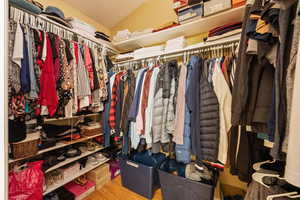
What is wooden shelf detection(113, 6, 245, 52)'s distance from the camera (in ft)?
3.66

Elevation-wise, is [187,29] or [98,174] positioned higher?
[187,29]

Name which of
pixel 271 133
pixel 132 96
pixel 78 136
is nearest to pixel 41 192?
pixel 78 136

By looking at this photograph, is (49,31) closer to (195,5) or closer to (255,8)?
(195,5)

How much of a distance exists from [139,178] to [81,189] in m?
0.64

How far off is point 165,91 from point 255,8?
74 centimetres

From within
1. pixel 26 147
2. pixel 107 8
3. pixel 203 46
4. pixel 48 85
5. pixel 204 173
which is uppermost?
pixel 107 8

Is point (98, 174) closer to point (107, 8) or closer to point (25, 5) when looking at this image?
point (25, 5)

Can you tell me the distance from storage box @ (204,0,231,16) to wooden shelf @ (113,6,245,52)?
0.03 meters

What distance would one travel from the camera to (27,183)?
37.2 inches

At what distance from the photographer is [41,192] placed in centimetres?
101

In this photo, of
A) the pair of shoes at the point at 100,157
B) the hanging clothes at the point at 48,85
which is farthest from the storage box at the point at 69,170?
the hanging clothes at the point at 48,85

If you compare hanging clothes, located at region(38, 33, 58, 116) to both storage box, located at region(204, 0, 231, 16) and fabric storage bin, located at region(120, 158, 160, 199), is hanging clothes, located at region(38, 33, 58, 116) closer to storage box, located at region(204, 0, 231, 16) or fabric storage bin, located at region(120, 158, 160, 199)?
fabric storage bin, located at region(120, 158, 160, 199)

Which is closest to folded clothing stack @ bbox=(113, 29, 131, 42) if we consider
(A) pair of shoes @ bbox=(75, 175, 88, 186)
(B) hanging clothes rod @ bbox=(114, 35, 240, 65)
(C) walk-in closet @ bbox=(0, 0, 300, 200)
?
(C) walk-in closet @ bbox=(0, 0, 300, 200)

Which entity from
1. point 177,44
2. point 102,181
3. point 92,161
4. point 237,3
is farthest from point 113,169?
point 237,3
